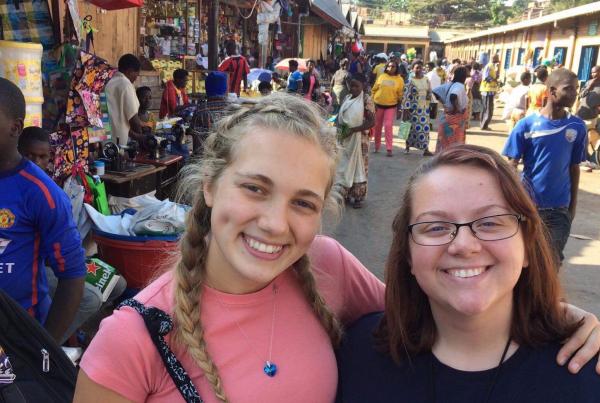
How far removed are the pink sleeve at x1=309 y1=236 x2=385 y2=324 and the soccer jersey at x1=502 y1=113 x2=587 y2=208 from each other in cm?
280

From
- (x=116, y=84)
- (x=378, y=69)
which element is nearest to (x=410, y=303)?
(x=116, y=84)

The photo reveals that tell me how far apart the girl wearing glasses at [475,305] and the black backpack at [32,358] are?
1.02 meters

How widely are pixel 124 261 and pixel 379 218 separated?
12.8 ft

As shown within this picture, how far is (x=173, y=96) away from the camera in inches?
287

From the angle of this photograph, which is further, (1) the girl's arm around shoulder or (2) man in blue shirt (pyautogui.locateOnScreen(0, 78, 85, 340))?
(2) man in blue shirt (pyautogui.locateOnScreen(0, 78, 85, 340))

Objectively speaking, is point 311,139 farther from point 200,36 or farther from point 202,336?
point 200,36

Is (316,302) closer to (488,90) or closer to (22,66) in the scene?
(22,66)

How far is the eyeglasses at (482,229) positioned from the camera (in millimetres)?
1329

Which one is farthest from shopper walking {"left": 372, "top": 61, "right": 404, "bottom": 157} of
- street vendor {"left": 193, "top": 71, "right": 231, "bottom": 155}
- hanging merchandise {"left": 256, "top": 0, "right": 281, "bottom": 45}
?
street vendor {"left": 193, "top": 71, "right": 231, "bottom": 155}

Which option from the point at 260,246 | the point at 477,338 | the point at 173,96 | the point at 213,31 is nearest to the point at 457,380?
the point at 477,338

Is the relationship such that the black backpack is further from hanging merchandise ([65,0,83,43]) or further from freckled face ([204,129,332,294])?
hanging merchandise ([65,0,83,43])

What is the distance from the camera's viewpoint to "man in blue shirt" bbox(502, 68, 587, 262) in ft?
13.5

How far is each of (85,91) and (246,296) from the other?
356cm


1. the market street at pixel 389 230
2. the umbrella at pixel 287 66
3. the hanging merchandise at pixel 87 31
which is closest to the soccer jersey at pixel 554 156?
the market street at pixel 389 230
